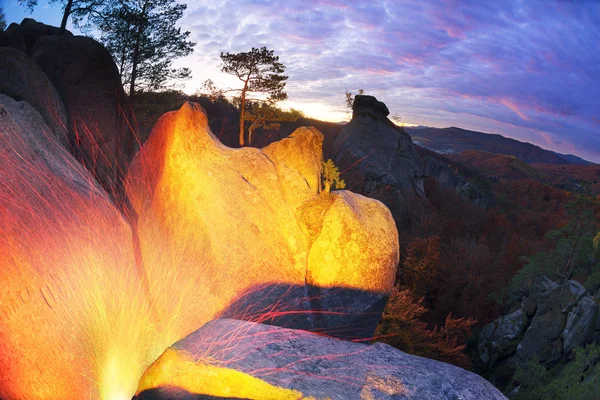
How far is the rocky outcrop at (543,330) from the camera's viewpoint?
1884 centimetres

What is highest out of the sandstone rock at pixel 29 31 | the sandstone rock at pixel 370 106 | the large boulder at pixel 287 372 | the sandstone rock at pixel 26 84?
the sandstone rock at pixel 370 106

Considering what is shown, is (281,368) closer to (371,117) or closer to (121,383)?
(121,383)

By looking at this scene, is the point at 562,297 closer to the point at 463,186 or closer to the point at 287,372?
the point at 287,372

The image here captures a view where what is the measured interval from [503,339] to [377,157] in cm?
2540

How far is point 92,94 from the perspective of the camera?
2023cm

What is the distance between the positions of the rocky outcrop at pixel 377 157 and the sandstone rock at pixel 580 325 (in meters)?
21.0

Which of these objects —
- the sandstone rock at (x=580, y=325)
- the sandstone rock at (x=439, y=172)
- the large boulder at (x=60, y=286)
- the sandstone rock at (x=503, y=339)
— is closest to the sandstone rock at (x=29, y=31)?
the large boulder at (x=60, y=286)

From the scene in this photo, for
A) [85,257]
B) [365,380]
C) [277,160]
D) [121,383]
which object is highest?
[277,160]

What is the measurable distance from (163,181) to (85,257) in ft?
8.43

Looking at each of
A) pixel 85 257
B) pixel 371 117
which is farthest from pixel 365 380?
pixel 371 117

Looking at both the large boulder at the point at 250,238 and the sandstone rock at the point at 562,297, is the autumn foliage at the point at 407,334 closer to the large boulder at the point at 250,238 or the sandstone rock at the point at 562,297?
the large boulder at the point at 250,238

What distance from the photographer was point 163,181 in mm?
8211

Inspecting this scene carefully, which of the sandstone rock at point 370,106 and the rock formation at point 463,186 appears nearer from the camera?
the sandstone rock at point 370,106

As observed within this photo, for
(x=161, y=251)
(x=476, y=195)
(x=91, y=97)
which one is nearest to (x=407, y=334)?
(x=161, y=251)
